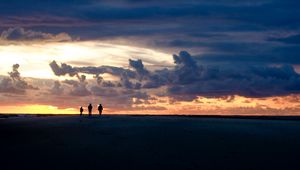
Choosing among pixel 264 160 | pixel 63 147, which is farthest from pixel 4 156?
pixel 264 160

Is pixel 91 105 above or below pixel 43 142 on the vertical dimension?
above

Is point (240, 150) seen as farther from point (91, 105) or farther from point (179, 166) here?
point (91, 105)

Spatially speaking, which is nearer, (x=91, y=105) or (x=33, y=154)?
(x=33, y=154)

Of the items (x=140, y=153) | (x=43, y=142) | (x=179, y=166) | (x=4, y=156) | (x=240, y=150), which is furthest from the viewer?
(x=43, y=142)

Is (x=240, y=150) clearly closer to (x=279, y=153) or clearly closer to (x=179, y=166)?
(x=279, y=153)

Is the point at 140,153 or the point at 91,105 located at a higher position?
the point at 91,105

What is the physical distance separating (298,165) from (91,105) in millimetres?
74684

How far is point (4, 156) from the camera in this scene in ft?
86.7

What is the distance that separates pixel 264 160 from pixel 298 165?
1.98 meters

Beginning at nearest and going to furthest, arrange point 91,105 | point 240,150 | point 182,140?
point 240,150
point 182,140
point 91,105

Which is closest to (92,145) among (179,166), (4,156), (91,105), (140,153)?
(140,153)

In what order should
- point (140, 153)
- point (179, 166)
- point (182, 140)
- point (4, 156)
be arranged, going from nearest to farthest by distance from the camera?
point (179, 166) → point (4, 156) → point (140, 153) → point (182, 140)

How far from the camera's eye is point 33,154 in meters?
27.4

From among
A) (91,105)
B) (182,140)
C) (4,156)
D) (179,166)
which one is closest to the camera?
(179,166)
